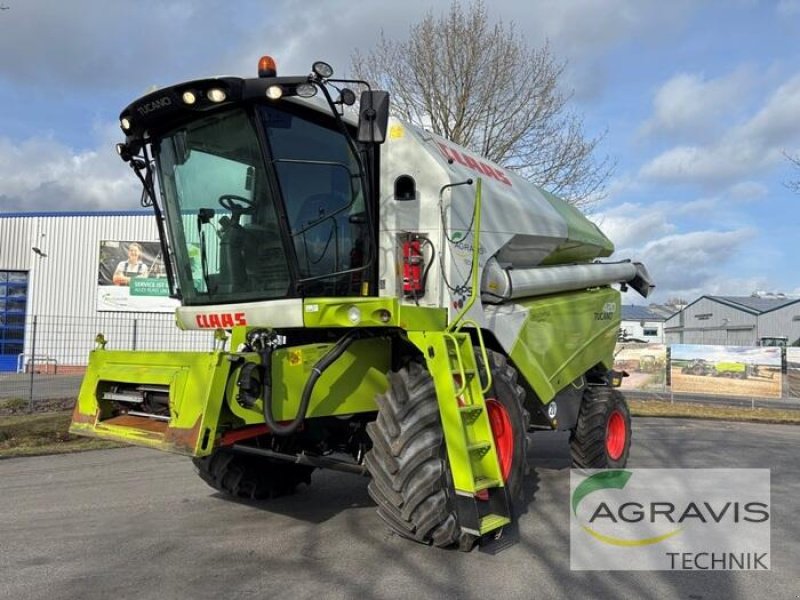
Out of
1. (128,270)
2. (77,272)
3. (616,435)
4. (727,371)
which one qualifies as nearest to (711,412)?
(727,371)

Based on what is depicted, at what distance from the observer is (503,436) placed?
4.79 metres

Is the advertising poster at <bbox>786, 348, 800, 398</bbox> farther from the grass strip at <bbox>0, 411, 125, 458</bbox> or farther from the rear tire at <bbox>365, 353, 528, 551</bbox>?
the grass strip at <bbox>0, 411, 125, 458</bbox>

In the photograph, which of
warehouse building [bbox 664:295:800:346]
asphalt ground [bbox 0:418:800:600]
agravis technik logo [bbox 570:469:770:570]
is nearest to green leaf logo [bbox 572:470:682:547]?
agravis technik logo [bbox 570:469:770:570]

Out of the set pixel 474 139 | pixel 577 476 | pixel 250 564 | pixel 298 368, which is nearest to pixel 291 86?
pixel 298 368

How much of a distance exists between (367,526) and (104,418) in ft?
6.79

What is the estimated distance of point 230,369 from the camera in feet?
13.3

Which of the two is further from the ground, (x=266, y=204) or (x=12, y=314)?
(x=266, y=204)

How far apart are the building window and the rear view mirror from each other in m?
Result: 24.6

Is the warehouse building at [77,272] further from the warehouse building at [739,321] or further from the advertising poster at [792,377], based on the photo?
the warehouse building at [739,321]

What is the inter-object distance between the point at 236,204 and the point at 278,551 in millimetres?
2399

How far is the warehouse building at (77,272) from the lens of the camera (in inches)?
958

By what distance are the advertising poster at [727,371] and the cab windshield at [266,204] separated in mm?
15569

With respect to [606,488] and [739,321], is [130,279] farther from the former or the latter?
[739,321]

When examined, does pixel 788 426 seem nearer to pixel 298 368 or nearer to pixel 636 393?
pixel 636 393
